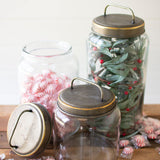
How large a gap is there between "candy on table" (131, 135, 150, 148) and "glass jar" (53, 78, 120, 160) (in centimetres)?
9

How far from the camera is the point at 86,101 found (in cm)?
72

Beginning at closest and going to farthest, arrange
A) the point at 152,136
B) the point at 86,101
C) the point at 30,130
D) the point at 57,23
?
the point at 86,101
the point at 30,130
the point at 152,136
the point at 57,23

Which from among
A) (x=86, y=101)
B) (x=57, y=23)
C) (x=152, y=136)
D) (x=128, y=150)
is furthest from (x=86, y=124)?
(x=57, y=23)

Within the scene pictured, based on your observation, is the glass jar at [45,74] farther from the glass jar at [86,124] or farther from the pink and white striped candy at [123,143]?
the pink and white striped candy at [123,143]

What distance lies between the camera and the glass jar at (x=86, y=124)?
27.9 inches

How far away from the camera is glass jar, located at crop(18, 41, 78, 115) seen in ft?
2.95

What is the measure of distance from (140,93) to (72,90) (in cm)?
28

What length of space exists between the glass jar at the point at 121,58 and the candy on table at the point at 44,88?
13 cm

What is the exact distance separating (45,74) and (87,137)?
Result: 0.26 metres

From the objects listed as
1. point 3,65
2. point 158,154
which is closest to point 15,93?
point 3,65

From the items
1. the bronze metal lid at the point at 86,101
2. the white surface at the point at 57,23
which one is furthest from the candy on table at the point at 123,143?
the white surface at the point at 57,23

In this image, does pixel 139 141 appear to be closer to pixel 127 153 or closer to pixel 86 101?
pixel 127 153

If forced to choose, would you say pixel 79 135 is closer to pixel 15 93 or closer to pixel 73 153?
Answer: pixel 73 153

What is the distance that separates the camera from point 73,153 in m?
0.85
